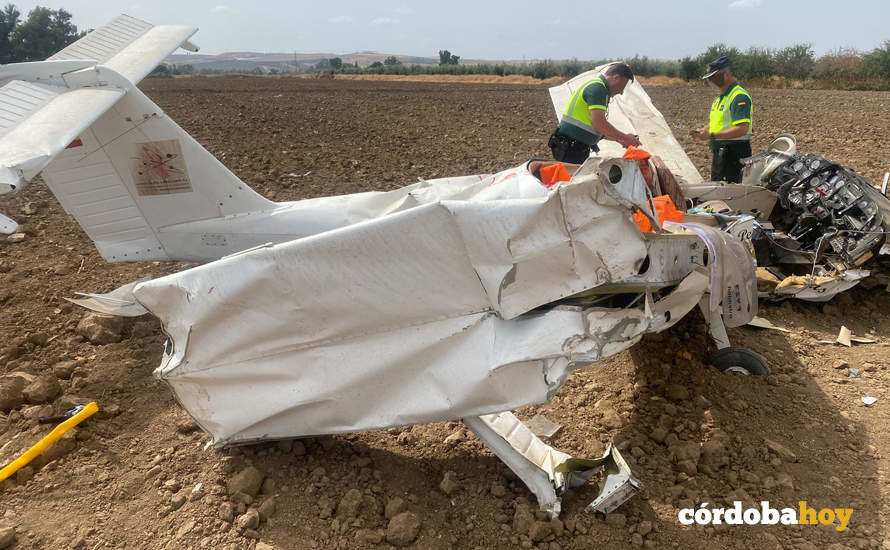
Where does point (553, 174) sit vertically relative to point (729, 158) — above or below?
above

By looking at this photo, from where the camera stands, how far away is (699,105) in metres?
18.7

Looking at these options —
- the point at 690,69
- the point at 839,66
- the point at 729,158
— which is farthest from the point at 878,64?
the point at 729,158

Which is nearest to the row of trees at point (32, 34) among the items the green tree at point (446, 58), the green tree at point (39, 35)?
the green tree at point (39, 35)

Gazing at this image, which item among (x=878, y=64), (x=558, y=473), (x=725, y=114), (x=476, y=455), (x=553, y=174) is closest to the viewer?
(x=558, y=473)

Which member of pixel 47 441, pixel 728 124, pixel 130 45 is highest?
pixel 130 45

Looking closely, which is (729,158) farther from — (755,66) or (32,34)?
(32,34)

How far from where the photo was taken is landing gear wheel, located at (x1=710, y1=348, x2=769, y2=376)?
12.5ft

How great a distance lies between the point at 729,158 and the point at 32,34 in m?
61.8

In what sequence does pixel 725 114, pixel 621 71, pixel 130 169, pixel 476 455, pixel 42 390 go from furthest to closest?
pixel 725 114 → pixel 621 71 → pixel 130 169 → pixel 42 390 → pixel 476 455

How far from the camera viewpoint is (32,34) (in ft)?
160

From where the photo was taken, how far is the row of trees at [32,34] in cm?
4750

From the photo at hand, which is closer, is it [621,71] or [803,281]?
[803,281]

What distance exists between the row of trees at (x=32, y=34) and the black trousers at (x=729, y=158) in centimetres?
5680

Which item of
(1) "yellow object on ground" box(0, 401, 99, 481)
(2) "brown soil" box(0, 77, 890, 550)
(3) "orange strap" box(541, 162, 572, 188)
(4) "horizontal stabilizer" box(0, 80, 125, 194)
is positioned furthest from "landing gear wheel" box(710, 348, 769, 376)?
(1) "yellow object on ground" box(0, 401, 99, 481)
